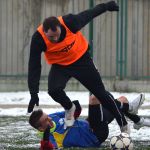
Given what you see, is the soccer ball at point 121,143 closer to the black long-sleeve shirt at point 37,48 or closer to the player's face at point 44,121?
the player's face at point 44,121

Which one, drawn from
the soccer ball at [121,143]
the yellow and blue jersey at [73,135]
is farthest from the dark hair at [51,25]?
the soccer ball at [121,143]

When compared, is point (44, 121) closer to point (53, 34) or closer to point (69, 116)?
point (69, 116)

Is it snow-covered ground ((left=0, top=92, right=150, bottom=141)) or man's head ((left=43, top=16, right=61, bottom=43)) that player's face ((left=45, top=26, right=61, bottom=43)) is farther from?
snow-covered ground ((left=0, top=92, right=150, bottom=141))

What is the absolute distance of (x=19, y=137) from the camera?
31.5 ft

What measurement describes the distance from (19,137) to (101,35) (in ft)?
24.7

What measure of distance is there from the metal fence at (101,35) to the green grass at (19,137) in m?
4.87

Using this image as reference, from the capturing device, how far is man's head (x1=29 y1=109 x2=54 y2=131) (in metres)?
7.88

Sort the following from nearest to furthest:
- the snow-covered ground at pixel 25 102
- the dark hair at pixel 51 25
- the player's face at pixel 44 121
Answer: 1. the dark hair at pixel 51 25
2. the player's face at pixel 44 121
3. the snow-covered ground at pixel 25 102

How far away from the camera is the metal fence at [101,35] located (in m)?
16.7

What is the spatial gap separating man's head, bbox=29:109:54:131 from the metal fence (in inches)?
344

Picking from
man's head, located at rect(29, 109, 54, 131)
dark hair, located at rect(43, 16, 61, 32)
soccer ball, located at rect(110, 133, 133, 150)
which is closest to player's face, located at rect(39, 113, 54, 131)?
man's head, located at rect(29, 109, 54, 131)

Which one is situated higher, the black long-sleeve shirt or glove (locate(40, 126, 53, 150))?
the black long-sleeve shirt

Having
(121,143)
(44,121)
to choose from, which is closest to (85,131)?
(44,121)

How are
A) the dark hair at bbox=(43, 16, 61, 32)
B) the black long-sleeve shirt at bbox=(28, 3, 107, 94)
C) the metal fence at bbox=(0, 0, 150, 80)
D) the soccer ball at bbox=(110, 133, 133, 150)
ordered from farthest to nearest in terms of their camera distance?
the metal fence at bbox=(0, 0, 150, 80)
the black long-sleeve shirt at bbox=(28, 3, 107, 94)
the dark hair at bbox=(43, 16, 61, 32)
the soccer ball at bbox=(110, 133, 133, 150)
